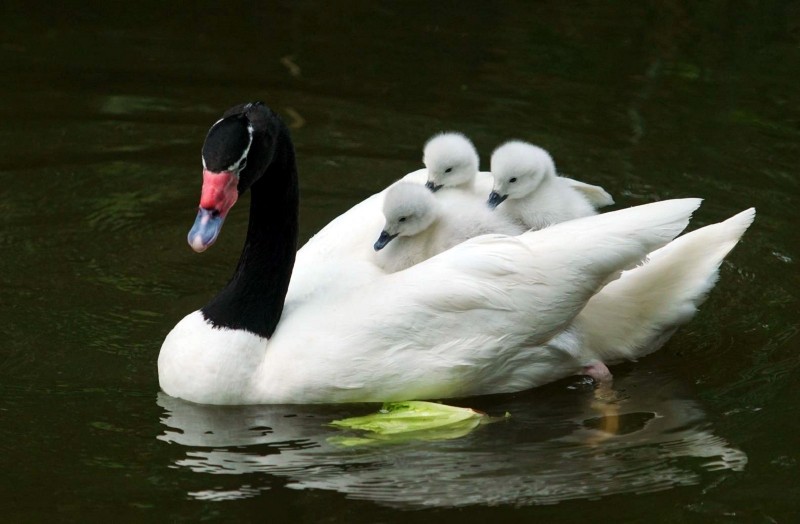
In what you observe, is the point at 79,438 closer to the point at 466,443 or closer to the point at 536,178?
the point at 466,443

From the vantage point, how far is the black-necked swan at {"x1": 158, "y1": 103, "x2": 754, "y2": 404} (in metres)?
6.74

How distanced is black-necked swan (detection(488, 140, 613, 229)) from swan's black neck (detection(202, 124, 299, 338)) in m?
1.10

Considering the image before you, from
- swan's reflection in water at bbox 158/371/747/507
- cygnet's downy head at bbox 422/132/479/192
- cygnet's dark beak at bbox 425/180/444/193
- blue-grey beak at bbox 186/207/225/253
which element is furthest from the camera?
cygnet's dark beak at bbox 425/180/444/193

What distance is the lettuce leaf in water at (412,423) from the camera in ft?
21.8

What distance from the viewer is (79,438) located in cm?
661

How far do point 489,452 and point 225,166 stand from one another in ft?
5.80

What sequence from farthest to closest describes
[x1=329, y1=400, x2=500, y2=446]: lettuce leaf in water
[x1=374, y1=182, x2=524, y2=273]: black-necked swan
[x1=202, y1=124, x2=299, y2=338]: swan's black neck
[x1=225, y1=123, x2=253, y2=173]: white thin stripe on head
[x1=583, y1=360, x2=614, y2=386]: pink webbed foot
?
[x1=583, y1=360, x2=614, y2=386]: pink webbed foot < [x1=374, y1=182, x2=524, y2=273]: black-necked swan < [x1=202, y1=124, x2=299, y2=338]: swan's black neck < [x1=329, y1=400, x2=500, y2=446]: lettuce leaf in water < [x1=225, y1=123, x2=253, y2=173]: white thin stripe on head

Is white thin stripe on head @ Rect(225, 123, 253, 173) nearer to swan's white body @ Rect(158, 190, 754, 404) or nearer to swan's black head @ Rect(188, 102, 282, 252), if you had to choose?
swan's black head @ Rect(188, 102, 282, 252)

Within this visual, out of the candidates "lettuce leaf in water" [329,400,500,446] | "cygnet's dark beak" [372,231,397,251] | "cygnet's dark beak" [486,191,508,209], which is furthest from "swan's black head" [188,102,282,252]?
"cygnet's dark beak" [486,191,508,209]

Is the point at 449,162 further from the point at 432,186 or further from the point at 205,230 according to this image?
the point at 205,230

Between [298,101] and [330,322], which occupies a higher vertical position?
[298,101]

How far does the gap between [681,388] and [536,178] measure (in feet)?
4.30

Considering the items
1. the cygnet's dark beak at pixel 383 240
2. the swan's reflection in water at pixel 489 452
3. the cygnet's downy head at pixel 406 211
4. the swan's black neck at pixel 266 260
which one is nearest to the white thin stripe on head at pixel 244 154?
the swan's black neck at pixel 266 260

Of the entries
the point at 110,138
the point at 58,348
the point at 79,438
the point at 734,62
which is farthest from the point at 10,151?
the point at 734,62
